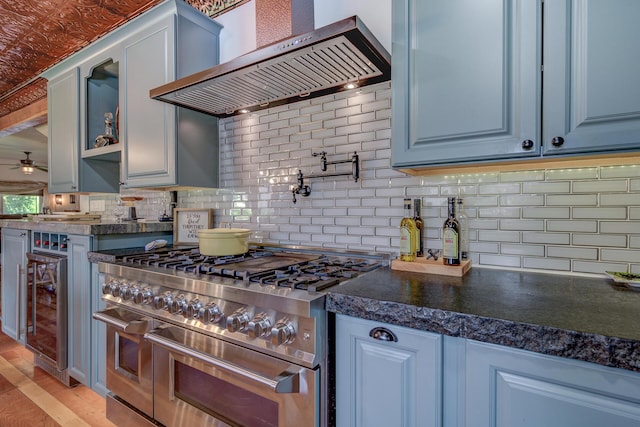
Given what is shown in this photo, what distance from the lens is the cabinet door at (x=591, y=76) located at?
37.0 inches

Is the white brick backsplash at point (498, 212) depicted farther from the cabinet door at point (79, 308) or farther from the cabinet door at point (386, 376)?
the cabinet door at point (79, 308)

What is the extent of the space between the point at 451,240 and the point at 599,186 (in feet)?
1.88

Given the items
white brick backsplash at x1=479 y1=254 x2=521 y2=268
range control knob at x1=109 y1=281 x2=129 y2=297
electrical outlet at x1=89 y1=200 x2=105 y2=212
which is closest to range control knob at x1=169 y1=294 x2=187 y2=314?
range control knob at x1=109 y1=281 x2=129 y2=297

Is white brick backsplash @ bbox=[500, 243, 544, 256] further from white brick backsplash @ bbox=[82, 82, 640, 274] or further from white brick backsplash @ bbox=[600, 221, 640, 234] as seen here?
white brick backsplash @ bbox=[600, 221, 640, 234]

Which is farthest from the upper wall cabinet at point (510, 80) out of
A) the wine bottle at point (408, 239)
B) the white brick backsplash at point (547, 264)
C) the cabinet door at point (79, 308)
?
the cabinet door at point (79, 308)

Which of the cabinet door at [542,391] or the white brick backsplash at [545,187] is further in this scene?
the white brick backsplash at [545,187]

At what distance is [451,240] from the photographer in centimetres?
135

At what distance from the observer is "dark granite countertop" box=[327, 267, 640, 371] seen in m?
0.70

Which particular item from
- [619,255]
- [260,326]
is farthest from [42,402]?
[619,255]

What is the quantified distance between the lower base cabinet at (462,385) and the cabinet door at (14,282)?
3005mm

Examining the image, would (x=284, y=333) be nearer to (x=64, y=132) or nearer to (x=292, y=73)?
(x=292, y=73)

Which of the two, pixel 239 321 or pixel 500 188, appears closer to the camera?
pixel 239 321

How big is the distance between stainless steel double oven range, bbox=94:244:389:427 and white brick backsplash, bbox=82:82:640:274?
237mm

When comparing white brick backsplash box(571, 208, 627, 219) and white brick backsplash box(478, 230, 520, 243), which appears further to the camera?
white brick backsplash box(478, 230, 520, 243)
